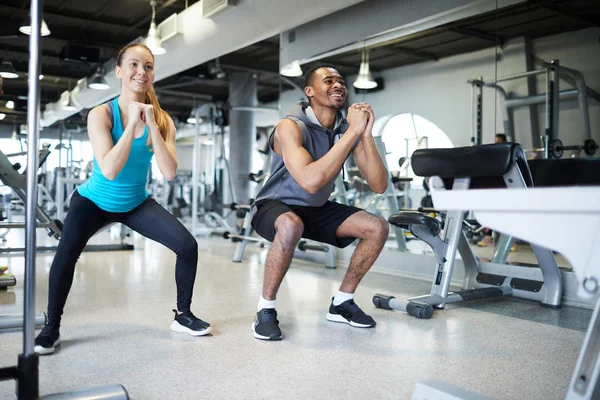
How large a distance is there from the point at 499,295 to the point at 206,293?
1825mm

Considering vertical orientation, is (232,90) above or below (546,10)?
above

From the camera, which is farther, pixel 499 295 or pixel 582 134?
pixel 582 134

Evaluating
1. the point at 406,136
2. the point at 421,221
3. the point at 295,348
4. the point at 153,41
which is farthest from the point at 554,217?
the point at 153,41

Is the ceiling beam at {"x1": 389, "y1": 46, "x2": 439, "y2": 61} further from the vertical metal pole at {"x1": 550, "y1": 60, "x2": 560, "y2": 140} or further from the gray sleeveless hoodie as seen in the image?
the gray sleeveless hoodie

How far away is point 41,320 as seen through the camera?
7.67ft

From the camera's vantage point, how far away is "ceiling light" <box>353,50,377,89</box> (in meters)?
4.98

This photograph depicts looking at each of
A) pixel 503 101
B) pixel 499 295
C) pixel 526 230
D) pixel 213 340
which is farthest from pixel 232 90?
pixel 526 230

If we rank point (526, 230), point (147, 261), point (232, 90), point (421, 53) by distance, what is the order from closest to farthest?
point (526, 230), point (421, 53), point (147, 261), point (232, 90)

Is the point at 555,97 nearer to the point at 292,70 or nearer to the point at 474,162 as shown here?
the point at 474,162

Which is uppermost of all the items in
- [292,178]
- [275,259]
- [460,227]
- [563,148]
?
[563,148]

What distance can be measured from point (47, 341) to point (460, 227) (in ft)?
6.78

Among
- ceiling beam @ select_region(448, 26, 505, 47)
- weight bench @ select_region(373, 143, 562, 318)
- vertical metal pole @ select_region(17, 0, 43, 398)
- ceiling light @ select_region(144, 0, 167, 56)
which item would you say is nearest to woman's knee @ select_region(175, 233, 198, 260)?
vertical metal pole @ select_region(17, 0, 43, 398)

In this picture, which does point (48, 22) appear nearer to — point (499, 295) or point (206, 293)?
point (206, 293)

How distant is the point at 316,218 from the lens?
2512mm
